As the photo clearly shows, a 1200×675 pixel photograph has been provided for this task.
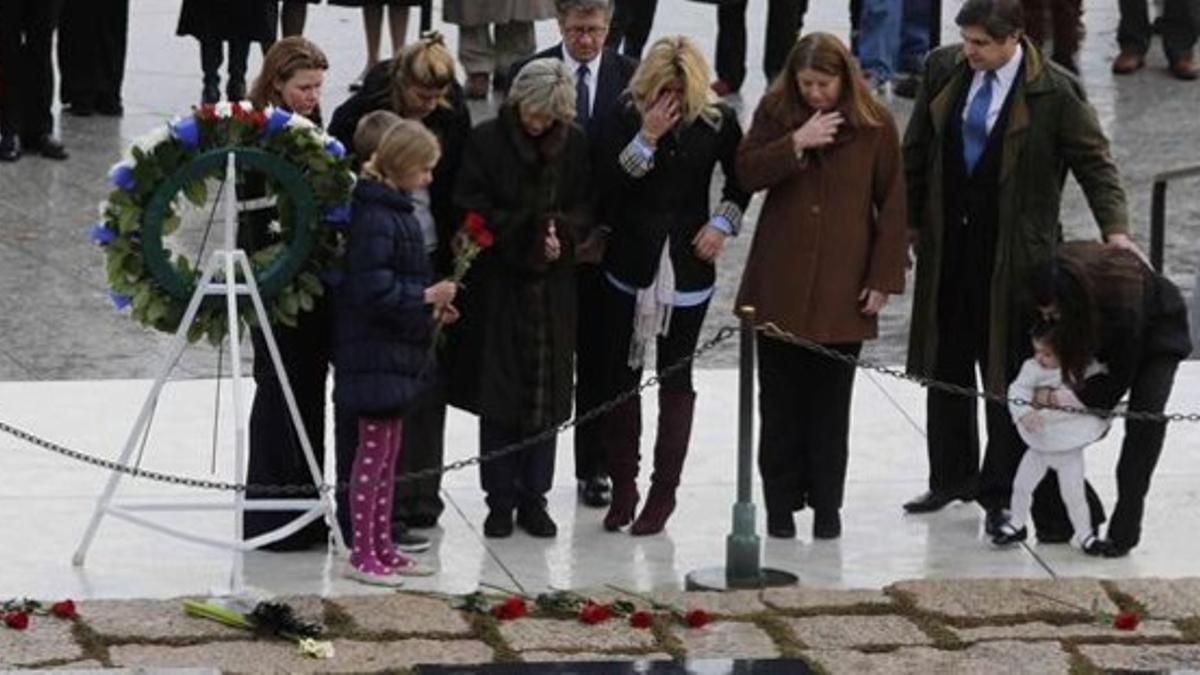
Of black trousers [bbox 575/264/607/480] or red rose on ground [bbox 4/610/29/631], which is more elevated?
black trousers [bbox 575/264/607/480]

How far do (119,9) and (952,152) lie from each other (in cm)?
825

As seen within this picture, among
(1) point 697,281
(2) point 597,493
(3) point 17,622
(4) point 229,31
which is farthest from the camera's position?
(4) point 229,31

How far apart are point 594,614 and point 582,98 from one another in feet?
7.38

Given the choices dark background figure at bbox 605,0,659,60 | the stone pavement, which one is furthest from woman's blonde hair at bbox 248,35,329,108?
dark background figure at bbox 605,0,659,60

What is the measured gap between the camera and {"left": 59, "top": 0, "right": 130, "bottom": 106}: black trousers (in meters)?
19.8

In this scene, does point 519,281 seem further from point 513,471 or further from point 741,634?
point 741,634

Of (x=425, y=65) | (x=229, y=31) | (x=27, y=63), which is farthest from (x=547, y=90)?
(x=229, y=31)

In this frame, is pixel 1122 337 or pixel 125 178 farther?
A: pixel 1122 337

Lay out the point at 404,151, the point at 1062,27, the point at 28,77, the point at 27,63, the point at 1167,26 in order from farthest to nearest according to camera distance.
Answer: the point at 1167,26, the point at 1062,27, the point at 27,63, the point at 28,77, the point at 404,151

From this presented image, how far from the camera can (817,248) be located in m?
12.7

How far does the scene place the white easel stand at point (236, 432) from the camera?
12.1m

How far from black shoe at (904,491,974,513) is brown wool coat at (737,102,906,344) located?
85 cm

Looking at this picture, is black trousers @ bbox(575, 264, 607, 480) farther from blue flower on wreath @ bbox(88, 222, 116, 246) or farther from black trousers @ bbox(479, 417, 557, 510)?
blue flower on wreath @ bbox(88, 222, 116, 246)

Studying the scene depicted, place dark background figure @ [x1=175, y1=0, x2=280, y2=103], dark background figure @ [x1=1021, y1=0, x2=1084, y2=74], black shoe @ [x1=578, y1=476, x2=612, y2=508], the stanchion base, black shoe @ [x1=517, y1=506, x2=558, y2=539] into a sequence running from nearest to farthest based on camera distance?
1. the stanchion base
2. black shoe @ [x1=517, y1=506, x2=558, y2=539]
3. black shoe @ [x1=578, y1=476, x2=612, y2=508]
4. dark background figure @ [x1=175, y1=0, x2=280, y2=103]
5. dark background figure @ [x1=1021, y1=0, x2=1084, y2=74]
